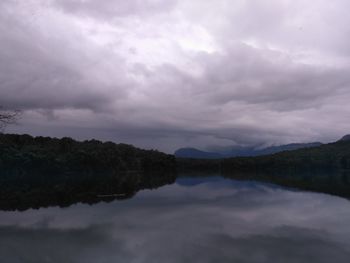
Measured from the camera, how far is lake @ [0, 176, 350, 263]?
2136cm

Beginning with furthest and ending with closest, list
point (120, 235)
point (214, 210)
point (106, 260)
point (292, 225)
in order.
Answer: point (214, 210) < point (292, 225) < point (120, 235) < point (106, 260)

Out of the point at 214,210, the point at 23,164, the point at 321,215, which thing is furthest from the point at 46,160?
the point at 321,215

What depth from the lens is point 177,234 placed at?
90.6ft

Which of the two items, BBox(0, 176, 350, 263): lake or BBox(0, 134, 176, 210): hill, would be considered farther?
BBox(0, 134, 176, 210): hill

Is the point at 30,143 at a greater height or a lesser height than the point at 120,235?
greater

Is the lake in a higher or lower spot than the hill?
lower

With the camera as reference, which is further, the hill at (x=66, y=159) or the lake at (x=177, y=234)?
the hill at (x=66, y=159)

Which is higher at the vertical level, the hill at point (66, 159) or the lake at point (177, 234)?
the hill at point (66, 159)

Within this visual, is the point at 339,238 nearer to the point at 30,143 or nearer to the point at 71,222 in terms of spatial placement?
the point at 71,222

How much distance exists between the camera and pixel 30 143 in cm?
14712

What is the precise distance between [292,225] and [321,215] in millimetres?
7356

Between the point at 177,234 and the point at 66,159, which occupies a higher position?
the point at 66,159

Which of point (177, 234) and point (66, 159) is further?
point (66, 159)

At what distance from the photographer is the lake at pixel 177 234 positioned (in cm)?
2136
